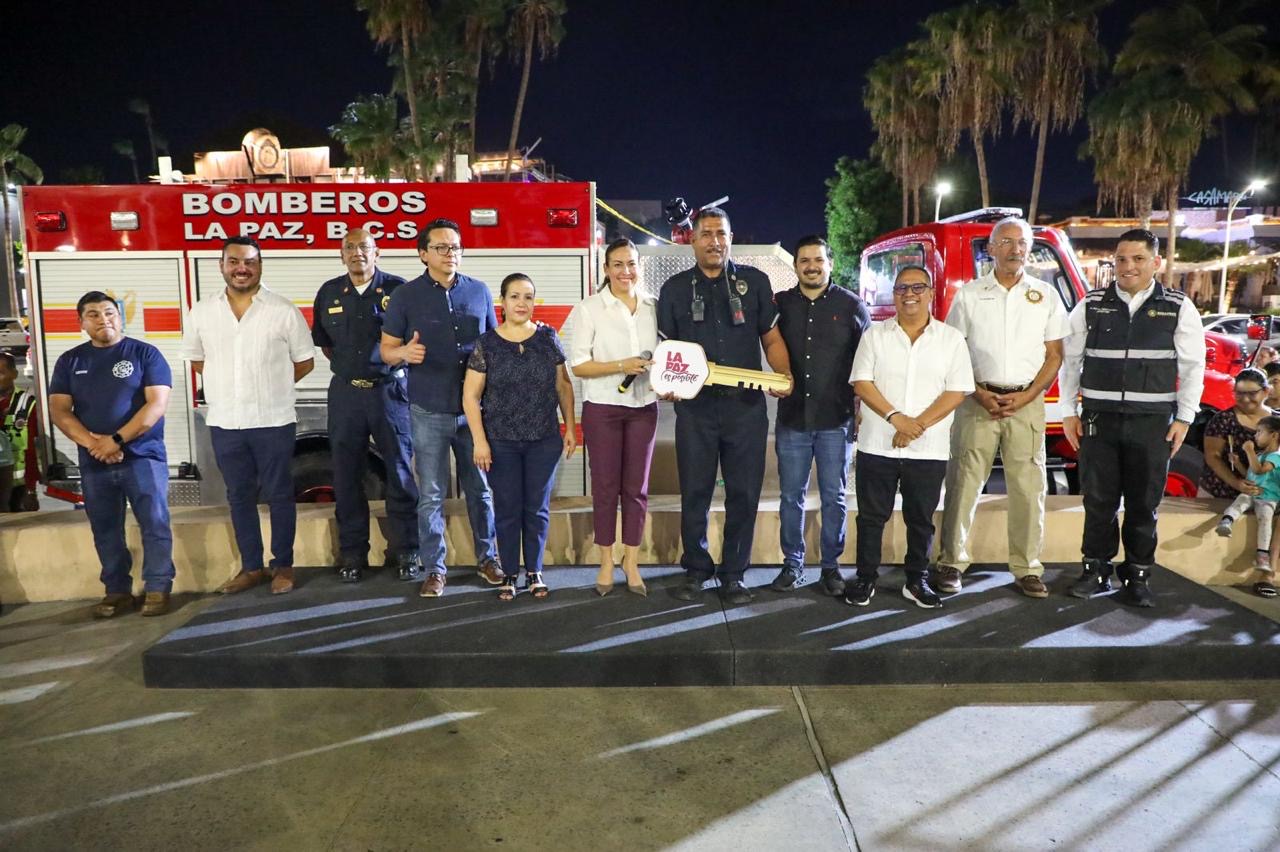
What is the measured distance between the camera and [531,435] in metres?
4.46

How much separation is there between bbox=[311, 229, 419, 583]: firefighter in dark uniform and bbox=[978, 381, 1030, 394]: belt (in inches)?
122

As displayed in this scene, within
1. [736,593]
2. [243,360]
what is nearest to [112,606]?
[243,360]

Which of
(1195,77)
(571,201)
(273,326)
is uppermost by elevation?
(1195,77)

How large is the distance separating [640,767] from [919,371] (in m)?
2.28

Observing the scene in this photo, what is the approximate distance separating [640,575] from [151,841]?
262 centimetres

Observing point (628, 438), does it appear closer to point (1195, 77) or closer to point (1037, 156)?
point (1037, 156)

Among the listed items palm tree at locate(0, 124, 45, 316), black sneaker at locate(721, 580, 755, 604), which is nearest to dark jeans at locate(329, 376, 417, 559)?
black sneaker at locate(721, 580, 755, 604)

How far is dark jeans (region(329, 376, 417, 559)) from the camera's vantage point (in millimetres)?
4809

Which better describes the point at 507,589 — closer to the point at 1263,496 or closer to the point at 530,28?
the point at 1263,496

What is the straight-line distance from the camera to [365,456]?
490 cm

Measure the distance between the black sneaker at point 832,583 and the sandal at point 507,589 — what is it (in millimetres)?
1611

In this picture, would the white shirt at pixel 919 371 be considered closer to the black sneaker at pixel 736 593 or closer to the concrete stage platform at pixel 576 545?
the black sneaker at pixel 736 593

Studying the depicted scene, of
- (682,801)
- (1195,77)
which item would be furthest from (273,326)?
(1195,77)

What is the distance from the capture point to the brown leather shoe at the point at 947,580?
4.61m
